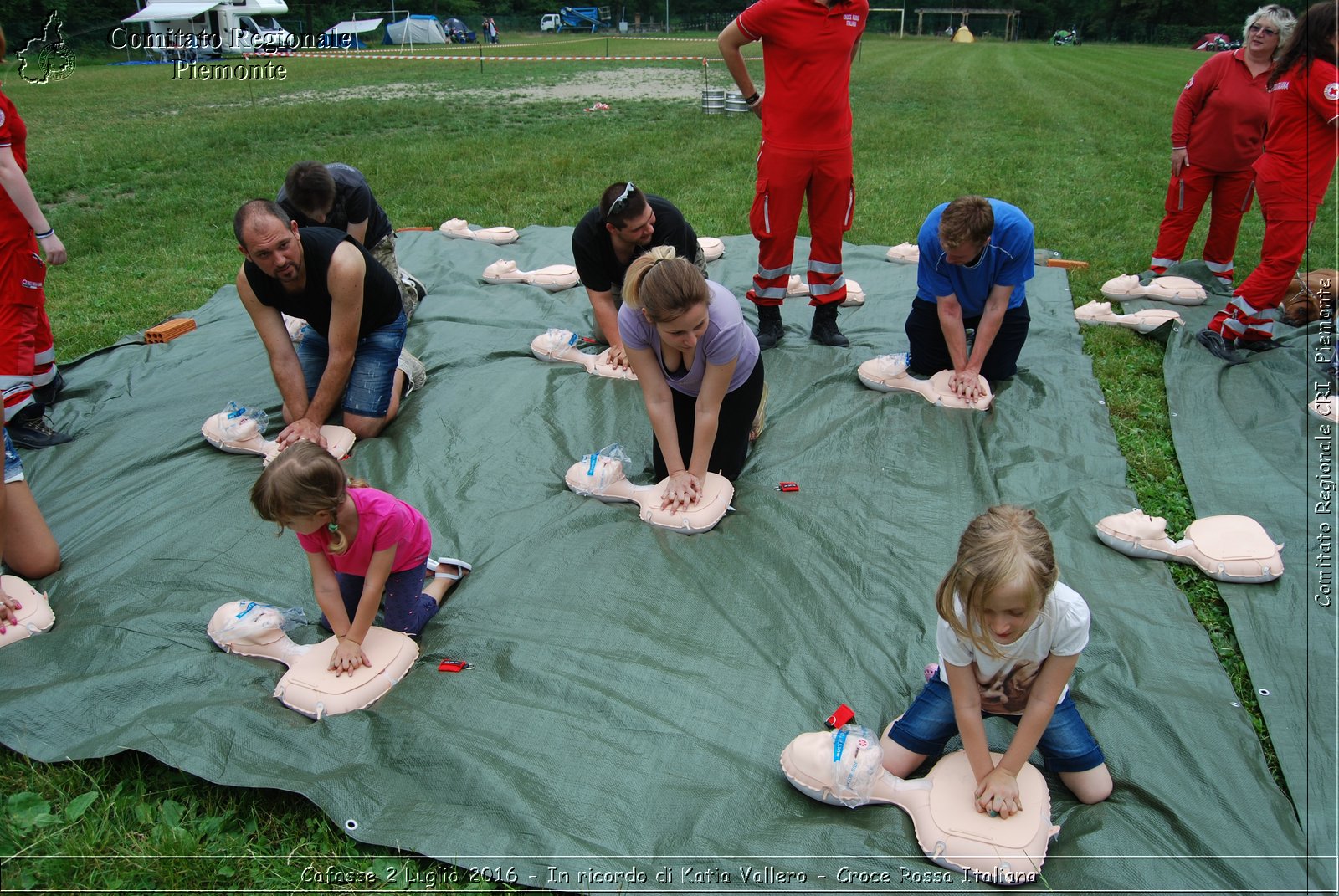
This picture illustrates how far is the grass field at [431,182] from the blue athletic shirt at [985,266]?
33.7 inches

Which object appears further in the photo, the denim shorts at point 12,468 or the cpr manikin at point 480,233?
the cpr manikin at point 480,233

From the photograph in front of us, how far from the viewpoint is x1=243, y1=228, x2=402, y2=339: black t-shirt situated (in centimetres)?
365

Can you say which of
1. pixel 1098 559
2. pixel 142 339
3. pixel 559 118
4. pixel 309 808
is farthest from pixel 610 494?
pixel 559 118

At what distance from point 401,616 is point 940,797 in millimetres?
1639

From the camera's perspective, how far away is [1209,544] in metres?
2.96

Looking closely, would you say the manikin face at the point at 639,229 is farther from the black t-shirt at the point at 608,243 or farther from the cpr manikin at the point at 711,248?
the cpr manikin at the point at 711,248

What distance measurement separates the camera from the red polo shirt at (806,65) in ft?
14.3

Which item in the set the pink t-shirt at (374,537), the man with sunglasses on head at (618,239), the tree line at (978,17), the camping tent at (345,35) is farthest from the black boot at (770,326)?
the tree line at (978,17)

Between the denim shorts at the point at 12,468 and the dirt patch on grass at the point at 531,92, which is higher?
the dirt patch on grass at the point at 531,92

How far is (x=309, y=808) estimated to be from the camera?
7.25ft

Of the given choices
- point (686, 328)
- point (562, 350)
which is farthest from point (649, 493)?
point (562, 350)

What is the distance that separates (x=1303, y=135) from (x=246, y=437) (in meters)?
5.18

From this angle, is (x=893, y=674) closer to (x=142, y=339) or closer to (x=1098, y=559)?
(x=1098, y=559)

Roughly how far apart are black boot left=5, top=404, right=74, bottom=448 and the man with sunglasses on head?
97.6 inches
